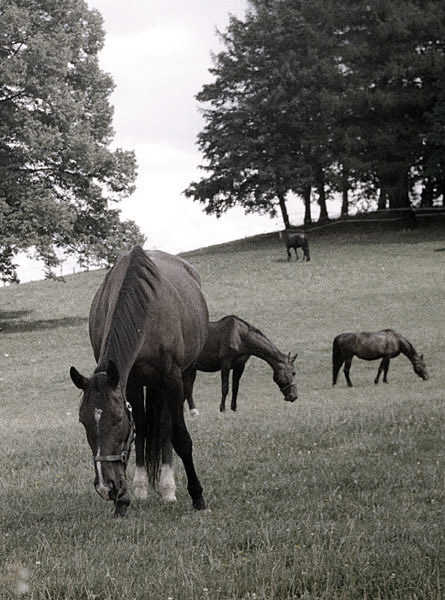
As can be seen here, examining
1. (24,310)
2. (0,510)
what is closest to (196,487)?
Result: (0,510)

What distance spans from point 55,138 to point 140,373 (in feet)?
90.9

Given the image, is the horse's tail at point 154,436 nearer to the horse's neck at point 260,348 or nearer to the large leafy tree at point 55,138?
the horse's neck at point 260,348

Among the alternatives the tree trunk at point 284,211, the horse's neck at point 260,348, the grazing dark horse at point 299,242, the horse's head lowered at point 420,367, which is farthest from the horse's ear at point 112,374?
the tree trunk at point 284,211

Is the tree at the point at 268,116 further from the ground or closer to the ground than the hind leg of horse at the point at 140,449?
further from the ground

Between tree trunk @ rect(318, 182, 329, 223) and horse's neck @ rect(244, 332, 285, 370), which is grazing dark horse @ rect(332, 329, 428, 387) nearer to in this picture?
horse's neck @ rect(244, 332, 285, 370)

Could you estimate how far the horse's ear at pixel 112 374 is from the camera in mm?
5402

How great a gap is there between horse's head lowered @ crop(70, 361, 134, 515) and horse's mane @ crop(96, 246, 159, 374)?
22 cm

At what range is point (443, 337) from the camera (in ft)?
85.3

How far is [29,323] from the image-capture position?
3441 cm

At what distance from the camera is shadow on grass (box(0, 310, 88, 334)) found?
109ft

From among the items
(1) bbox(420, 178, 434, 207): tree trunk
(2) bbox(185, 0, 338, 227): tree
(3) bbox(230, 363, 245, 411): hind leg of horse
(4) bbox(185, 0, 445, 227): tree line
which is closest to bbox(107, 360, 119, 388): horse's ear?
(3) bbox(230, 363, 245, 411): hind leg of horse

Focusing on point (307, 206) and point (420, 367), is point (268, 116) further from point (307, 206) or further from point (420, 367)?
point (420, 367)

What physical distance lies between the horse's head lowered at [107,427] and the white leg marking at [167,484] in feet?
4.82

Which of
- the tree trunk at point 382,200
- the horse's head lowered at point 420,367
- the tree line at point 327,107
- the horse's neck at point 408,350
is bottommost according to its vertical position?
the horse's head lowered at point 420,367
